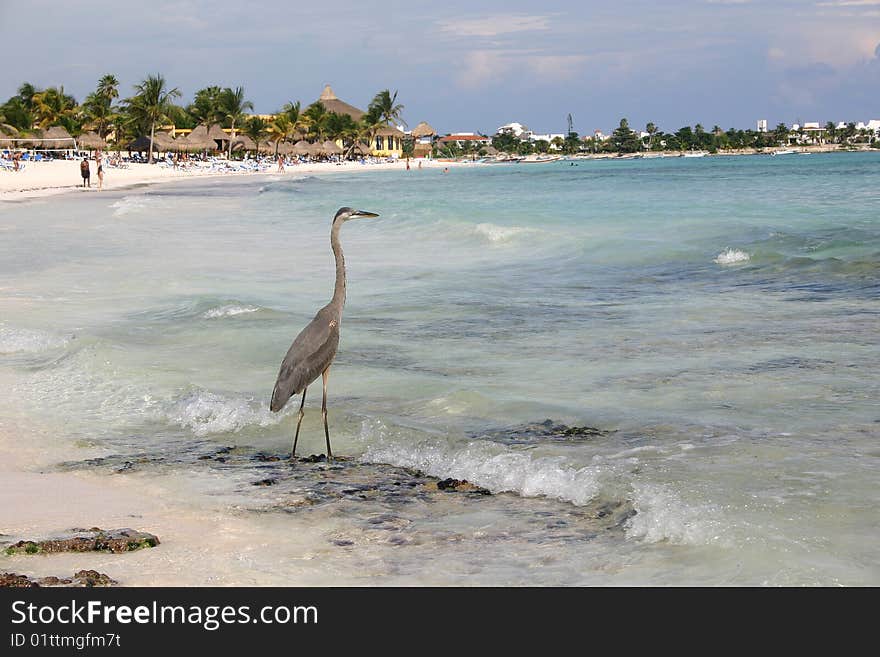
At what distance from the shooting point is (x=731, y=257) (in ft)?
53.9

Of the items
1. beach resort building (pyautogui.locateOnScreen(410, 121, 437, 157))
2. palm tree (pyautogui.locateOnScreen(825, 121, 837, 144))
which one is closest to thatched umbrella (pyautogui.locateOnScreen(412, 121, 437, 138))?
beach resort building (pyautogui.locateOnScreen(410, 121, 437, 157))

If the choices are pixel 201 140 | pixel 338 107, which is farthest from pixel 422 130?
pixel 201 140

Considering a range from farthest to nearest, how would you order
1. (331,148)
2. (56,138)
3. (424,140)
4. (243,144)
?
(424,140) < (331,148) < (243,144) < (56,138)

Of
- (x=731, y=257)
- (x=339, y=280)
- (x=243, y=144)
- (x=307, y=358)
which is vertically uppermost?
(x=243, y=144)

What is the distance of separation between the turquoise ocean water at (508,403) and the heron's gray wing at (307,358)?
1.58 feet

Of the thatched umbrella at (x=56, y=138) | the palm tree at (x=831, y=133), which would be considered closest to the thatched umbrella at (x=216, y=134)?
the thatched umbrella at (x=56, y=138)

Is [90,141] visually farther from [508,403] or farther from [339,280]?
[339,280]

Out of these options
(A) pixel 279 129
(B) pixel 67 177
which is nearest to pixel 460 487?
(B) pixel 67 177

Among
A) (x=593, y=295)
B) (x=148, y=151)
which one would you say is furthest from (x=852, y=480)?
(x=148, y=151)

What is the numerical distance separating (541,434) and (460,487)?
1072mm

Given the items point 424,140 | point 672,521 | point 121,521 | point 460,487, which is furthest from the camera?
point 424,140

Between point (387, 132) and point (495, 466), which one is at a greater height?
point (387, 132)

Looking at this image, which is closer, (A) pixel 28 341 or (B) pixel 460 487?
(B) pixel 460 487
